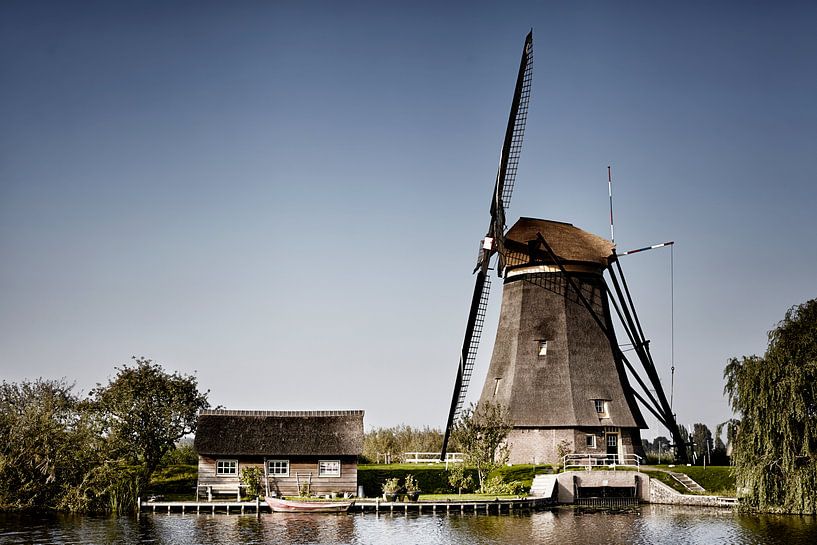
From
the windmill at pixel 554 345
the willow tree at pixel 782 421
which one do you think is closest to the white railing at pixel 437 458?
the windmill at pixel 554 345

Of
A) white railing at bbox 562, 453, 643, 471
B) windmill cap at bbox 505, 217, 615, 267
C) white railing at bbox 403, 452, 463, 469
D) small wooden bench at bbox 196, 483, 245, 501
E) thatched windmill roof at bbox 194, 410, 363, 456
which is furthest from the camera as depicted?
windmill cap at bbox 505, 217, 615, 267

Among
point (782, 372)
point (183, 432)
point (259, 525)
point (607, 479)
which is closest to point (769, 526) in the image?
point (782, 372)

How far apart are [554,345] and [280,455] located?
49.0ft

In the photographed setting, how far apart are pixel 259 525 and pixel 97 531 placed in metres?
5.15

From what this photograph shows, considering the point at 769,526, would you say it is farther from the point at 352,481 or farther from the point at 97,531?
the point at 97,531

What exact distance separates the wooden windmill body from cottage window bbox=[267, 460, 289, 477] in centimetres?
1140

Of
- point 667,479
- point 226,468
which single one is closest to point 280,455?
point 226,468

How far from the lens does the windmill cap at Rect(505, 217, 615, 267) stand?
44844 mm

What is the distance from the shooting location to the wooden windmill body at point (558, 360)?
140 ft

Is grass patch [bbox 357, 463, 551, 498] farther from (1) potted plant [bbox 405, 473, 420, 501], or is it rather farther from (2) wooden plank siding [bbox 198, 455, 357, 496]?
(1) potted plant [bbox 405, 473, 420, 501]

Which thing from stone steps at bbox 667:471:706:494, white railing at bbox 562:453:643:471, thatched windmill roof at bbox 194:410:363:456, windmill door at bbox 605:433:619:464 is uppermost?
thatched windmill roof at bbox 194:410:363:456

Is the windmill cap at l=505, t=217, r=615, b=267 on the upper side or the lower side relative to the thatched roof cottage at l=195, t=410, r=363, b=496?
upper

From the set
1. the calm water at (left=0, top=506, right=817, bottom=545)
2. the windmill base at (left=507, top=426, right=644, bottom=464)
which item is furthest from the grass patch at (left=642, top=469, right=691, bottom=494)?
the calm water at (left=0, top=506, right=817, bottom=545)

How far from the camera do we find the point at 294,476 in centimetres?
3806
